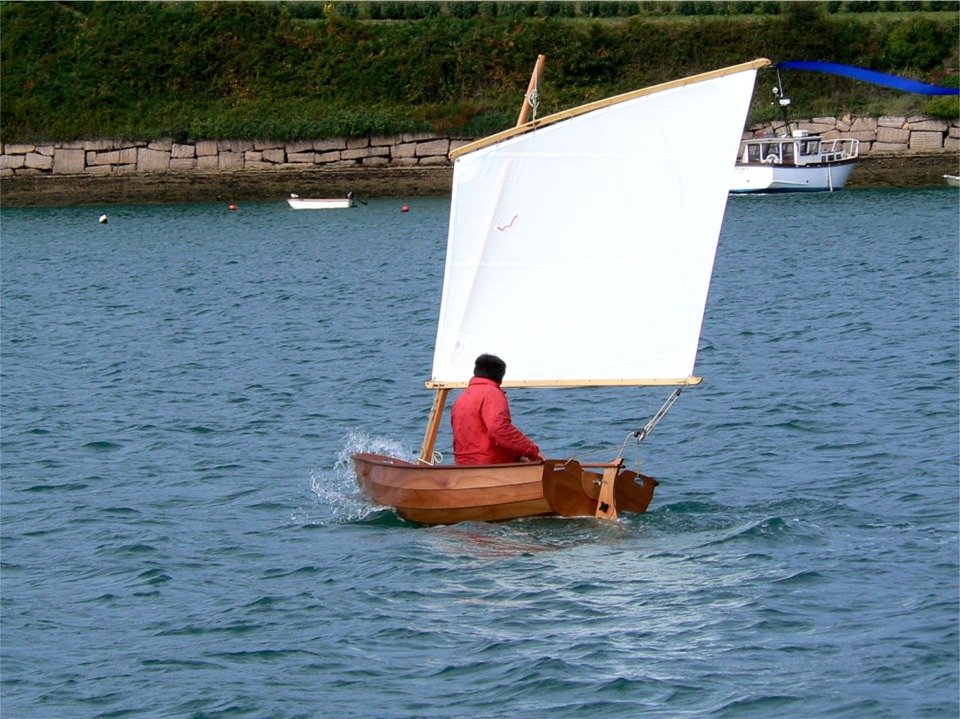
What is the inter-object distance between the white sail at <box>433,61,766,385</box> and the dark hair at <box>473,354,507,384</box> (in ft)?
3.08

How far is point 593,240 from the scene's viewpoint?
42.7ft

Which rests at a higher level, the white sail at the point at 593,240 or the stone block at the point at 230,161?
the stone block at the point at 230,161

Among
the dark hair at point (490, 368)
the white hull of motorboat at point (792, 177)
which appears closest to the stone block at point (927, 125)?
the white hull of motorboat at point (792, 177)

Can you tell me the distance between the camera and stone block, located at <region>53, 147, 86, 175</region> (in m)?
52.9

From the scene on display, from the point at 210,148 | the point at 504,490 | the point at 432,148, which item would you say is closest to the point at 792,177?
the point at 432,148

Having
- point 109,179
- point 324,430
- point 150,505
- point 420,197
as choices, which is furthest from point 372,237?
point 150,505

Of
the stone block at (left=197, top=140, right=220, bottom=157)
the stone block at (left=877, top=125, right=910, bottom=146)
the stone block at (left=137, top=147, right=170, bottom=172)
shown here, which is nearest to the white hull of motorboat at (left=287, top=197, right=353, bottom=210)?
Answer: the stone block at (left=197, top=140, right=220, bottom=157)

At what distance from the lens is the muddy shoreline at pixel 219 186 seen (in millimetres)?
50875

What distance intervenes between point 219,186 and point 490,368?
135 feet

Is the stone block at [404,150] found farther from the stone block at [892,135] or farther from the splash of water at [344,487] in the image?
the splash of water at [344,487]

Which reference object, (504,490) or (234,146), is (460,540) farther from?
(234,146)

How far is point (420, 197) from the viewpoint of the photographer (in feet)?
167

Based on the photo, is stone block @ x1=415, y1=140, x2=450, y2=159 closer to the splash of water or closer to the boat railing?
the boat railing

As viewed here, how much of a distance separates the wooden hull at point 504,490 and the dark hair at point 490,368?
31.8 inches
